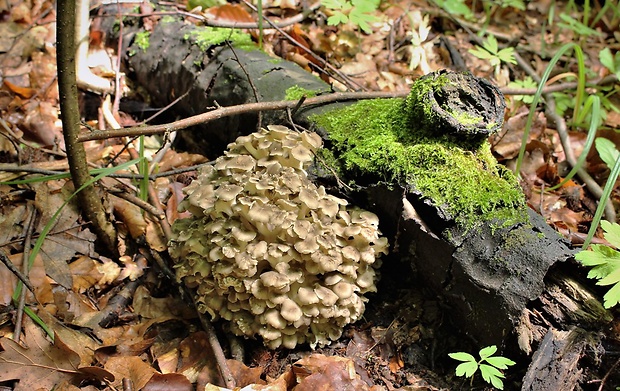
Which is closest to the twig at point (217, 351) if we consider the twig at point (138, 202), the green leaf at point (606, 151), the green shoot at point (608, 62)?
the twig at point (138, 202)

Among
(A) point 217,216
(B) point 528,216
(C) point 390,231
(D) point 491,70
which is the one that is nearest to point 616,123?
(D) point 491,70

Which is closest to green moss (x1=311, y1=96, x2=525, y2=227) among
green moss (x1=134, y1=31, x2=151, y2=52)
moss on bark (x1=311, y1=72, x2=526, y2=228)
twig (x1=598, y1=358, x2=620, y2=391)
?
moss on bark (x1=311, y1=72, x2=526, y2=228)

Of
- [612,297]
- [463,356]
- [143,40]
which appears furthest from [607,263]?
[143,40]

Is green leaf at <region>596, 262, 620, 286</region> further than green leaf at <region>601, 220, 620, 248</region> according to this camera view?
No

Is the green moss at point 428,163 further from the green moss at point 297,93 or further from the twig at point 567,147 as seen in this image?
the twig at point 567,147

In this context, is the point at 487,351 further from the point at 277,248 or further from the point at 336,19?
the point at 336,19

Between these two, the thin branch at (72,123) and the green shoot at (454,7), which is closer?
the thin branch at (72,123)

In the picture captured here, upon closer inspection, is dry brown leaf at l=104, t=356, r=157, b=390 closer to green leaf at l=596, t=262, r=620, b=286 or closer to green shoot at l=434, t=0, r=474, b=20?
green leaf at l=596, t=262, r=620, b=286

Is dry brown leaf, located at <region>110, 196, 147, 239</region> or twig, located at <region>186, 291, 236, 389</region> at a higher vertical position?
dry brown leaf, located at <region>110, 196, 147, 239</region>
